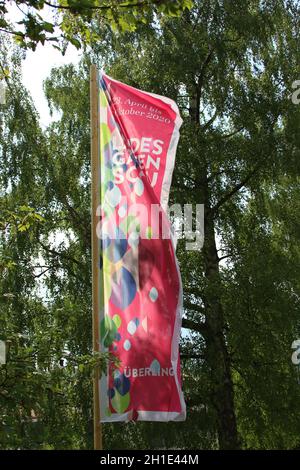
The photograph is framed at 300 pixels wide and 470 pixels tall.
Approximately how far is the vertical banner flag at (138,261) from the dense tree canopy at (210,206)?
4.71 m

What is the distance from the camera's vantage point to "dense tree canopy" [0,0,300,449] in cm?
1188

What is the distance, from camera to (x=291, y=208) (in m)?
14.0

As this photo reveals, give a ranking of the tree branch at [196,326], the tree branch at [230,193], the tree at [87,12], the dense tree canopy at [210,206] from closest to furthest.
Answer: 1. the tree at [87,12]
2. the dense tree canopy at [210,206]
3. the tree branch at [196,326]
4. the tree branch at [230,193]

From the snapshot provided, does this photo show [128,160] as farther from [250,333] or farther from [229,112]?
[229,112]

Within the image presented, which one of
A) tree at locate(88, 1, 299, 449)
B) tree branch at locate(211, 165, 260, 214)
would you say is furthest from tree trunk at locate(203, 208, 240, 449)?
tree branch at locate(211, 165, 260, 214)

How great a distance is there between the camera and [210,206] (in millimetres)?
13234

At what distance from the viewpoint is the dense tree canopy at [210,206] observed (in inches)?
468

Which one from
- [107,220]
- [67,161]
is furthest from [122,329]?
[67,161]

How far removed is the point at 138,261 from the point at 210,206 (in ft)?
22.5

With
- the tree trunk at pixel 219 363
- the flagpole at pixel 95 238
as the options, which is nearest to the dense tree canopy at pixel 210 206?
the tree trunk at pixel 219 363

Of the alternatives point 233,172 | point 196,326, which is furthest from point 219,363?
point 233,172

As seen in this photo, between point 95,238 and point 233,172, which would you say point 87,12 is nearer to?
point 95,238

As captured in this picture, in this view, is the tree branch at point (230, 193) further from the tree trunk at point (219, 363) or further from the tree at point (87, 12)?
the tree at point (87, 12)

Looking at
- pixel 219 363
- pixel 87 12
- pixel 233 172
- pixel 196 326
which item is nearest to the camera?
pixel 87 12
